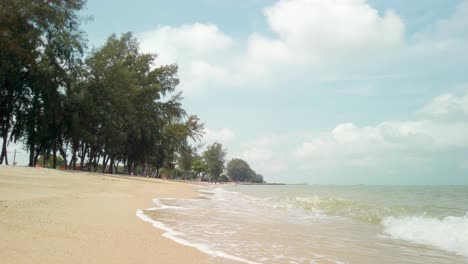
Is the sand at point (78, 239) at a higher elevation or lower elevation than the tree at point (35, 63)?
lower

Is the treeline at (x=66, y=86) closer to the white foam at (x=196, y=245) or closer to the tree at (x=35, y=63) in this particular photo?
the tree at (x=35, y=63)

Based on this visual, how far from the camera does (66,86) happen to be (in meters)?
30.4

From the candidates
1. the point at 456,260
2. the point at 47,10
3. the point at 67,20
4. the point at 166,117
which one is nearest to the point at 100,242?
the point at 456,260

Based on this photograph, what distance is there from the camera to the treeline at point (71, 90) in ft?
85.2

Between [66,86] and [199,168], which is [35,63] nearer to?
[66,86]

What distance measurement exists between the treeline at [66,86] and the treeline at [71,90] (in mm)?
50

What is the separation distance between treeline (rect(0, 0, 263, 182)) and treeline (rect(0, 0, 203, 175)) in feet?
0.16

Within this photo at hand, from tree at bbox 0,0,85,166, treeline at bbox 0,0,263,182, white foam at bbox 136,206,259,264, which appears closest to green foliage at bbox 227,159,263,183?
treeline at bbox 0,0,263,182

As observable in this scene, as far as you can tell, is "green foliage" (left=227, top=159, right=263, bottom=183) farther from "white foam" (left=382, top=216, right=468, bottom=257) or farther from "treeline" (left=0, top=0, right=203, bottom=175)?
"white foam" (left=382, top=216, right=468, bottom=257)

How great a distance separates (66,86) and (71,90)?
1.26 metres

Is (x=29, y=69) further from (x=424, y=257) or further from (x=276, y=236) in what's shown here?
(x=424, y=257)

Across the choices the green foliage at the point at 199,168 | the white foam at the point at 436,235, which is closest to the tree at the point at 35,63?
the white foam at the point at 436,235

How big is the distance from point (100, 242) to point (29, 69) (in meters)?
26.2

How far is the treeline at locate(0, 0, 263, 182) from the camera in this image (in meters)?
26.0
